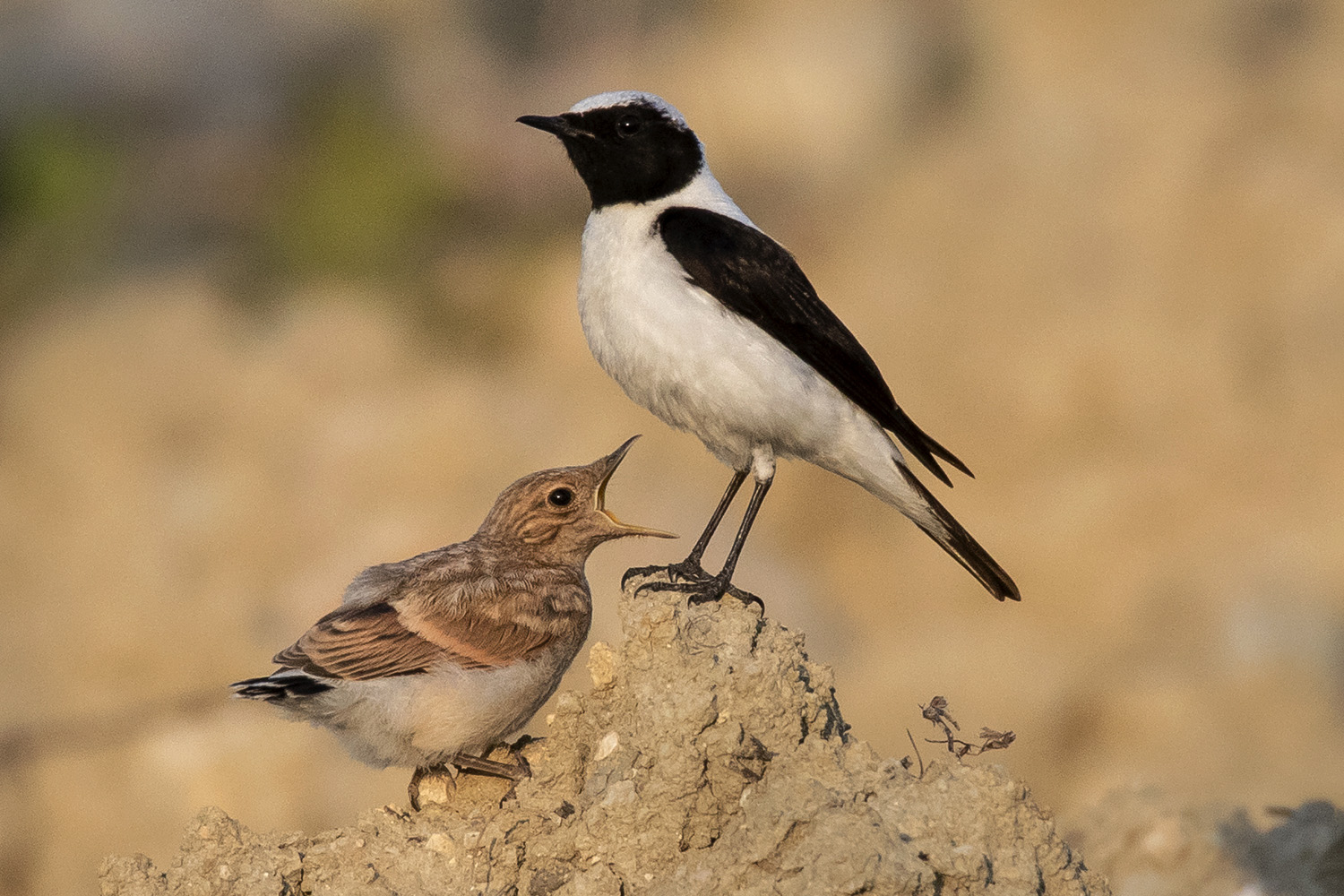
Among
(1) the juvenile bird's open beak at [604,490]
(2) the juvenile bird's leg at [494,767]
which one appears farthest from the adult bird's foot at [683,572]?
(2) the juvenile bird's leg at [494,767]

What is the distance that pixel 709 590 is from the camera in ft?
20.5

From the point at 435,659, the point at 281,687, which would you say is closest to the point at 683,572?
the point at 435,659

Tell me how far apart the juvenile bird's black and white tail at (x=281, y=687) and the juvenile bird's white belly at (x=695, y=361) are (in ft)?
6.01

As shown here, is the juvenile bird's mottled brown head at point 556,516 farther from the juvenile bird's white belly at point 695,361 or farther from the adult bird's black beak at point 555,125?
the adult bird's black beak at point 555,125

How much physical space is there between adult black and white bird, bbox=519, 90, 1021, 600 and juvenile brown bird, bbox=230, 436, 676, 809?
25.0 inches

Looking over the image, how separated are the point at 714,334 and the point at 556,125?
4.30ft

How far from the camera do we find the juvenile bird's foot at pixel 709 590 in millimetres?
6180

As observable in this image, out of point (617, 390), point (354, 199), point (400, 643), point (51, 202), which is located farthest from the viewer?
point (354, 199)

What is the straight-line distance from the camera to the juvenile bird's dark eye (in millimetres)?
7184

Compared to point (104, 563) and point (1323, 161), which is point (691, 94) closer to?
point (1323, 161)

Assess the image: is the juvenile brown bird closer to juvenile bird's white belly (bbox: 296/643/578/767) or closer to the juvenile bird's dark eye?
juvenile bird's white belly (bbox: 296/643/578/767)

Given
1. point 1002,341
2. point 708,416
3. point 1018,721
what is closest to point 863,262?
point 1002,341

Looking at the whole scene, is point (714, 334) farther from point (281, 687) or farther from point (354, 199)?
point (354, 199)

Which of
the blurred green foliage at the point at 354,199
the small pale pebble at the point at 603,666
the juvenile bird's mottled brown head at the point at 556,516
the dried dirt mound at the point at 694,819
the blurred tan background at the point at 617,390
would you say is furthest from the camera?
the blurred green foliage at the point at 354,199
